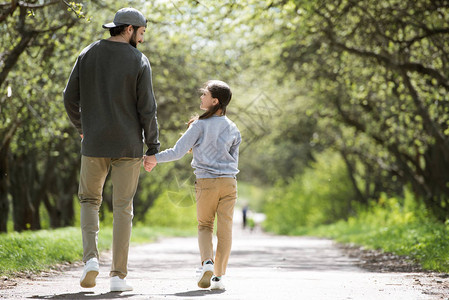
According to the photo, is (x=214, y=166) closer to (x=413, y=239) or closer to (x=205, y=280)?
(x=205, y=280)

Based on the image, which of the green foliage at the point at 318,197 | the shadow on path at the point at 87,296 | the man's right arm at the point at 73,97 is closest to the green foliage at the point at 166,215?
the green foliage at the point at 318,197

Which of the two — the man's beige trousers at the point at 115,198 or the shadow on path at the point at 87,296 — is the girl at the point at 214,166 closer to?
the man's beige trousers at the point at 115,198

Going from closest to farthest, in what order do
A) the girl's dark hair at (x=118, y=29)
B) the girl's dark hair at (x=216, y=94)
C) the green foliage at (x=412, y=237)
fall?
the girl's dark hair at (x=118, y=29)
the girl's dark hair at (x=216, y=94)
the green foliage at (x=412, y=237)

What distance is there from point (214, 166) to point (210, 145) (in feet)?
0.58

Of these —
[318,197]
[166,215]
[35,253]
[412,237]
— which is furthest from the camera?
[166,215]

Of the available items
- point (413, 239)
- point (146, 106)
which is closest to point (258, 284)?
point (146, 106)

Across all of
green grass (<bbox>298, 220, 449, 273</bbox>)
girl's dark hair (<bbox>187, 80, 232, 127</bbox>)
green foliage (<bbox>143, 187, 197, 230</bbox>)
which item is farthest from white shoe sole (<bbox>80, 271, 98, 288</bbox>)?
green foliage (<bbox>143, 187, 197, 230</bbox>)

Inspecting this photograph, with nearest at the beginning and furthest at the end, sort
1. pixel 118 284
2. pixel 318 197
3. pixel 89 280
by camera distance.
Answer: pixel 89 280 < pixel 118 284 < pixel 318 197

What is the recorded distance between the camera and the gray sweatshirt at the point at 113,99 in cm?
577

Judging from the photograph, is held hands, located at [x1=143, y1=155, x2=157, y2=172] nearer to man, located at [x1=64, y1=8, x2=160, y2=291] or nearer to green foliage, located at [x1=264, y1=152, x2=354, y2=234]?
man, located at [x1=64, y1=8, x2=160, y2=291]

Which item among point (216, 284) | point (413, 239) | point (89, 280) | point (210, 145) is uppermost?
point (210, 145)

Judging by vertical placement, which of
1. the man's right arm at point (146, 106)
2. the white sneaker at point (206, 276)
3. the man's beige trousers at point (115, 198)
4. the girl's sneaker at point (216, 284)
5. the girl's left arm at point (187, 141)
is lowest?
the girl's sneaker at point (216, 284)

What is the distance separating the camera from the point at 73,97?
234 inches

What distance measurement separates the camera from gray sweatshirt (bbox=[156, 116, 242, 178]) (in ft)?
20.3
